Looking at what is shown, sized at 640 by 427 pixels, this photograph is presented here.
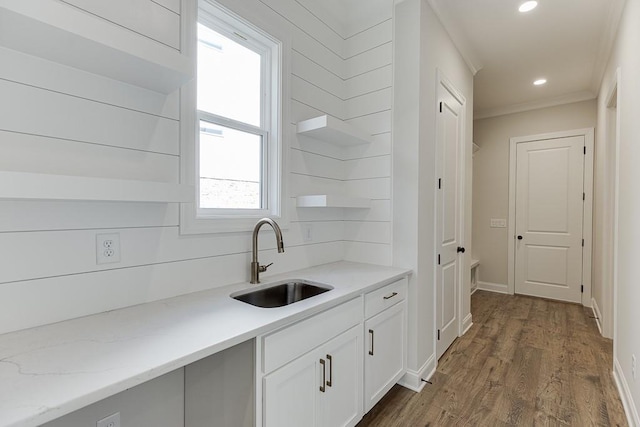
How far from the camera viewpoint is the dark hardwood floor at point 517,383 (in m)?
1.92

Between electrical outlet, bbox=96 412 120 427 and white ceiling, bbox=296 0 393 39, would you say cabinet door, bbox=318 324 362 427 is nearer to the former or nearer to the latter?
electrical outlet, bbox=96 412 120 427

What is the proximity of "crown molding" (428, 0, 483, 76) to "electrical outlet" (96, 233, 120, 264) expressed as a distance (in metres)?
2.61

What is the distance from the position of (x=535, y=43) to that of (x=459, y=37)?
2.55ft

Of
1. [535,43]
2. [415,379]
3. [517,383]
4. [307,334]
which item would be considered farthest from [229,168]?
[535,43]

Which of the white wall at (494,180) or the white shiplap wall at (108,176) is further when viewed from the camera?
the white wall at (494,180)

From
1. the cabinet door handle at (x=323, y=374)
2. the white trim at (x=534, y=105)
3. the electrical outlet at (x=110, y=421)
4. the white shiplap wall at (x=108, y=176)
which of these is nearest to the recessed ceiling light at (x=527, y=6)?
the white shiplap wall at (x=108, y=176)

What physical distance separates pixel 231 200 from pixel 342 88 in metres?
1.43

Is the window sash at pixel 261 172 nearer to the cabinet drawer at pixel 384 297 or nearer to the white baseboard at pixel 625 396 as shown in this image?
the cabinet drawer at pixel 384 297

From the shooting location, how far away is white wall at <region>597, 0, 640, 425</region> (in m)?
1.81

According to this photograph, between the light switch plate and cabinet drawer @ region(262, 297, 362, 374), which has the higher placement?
the light switch plate

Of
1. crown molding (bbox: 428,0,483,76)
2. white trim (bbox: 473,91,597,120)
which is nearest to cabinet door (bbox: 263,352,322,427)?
crown molding (bbox: 428,0,483,76)

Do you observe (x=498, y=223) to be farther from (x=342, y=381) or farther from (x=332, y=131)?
(x=342, y=381)

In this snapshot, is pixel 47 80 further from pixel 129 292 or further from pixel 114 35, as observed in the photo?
pixel 129 292

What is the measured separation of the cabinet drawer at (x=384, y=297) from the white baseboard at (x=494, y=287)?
3324 mm
